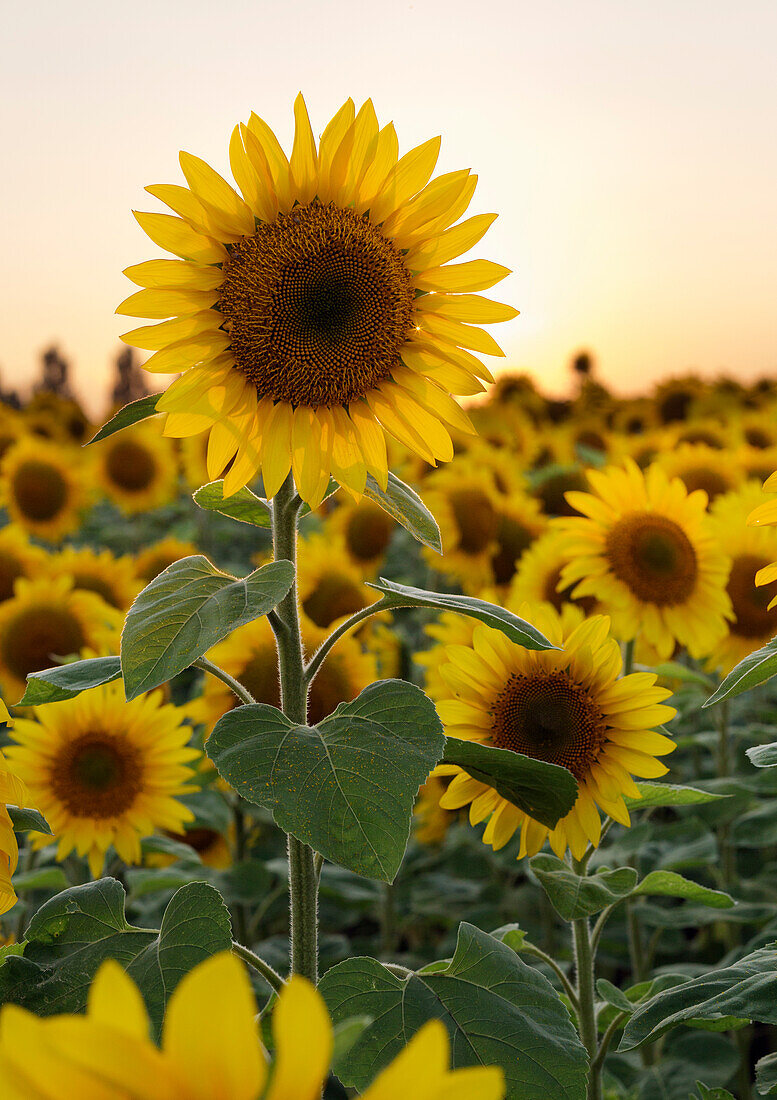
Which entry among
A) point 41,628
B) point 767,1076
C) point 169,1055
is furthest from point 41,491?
point 169,1055

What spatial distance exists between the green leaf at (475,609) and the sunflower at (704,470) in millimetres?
2380

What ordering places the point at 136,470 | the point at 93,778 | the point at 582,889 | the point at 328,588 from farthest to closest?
the point at 136,470
the point at 328,588
the point at 93,778
the point at 582,889

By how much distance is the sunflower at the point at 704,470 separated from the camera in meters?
3.47

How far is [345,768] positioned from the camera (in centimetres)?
106

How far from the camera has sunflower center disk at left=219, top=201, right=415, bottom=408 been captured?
1316mm

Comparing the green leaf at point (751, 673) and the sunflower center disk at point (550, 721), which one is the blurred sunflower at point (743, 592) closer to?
the sunflower center disk at point (550, 721)

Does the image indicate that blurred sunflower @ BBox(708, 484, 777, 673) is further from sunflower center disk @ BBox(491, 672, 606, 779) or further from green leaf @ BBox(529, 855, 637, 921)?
green leaf @ BBox(529, 855, 637, 921)

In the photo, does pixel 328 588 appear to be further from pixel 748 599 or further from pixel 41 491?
pixel 41 491

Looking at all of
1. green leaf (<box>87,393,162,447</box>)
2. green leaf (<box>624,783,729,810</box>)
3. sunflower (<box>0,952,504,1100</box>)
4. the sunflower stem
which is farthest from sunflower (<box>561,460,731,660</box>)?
sunflower (<box>0,952,504,1100</box>)

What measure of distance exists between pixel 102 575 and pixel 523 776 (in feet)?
8.31

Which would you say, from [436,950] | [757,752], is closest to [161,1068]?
[757,752]

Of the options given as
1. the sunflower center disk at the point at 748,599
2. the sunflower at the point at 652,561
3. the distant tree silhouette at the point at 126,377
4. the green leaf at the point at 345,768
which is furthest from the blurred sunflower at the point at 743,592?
the distant tree silhouette at the point at 126,377

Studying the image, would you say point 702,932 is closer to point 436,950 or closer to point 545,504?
point 436,950

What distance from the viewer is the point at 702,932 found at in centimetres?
285
